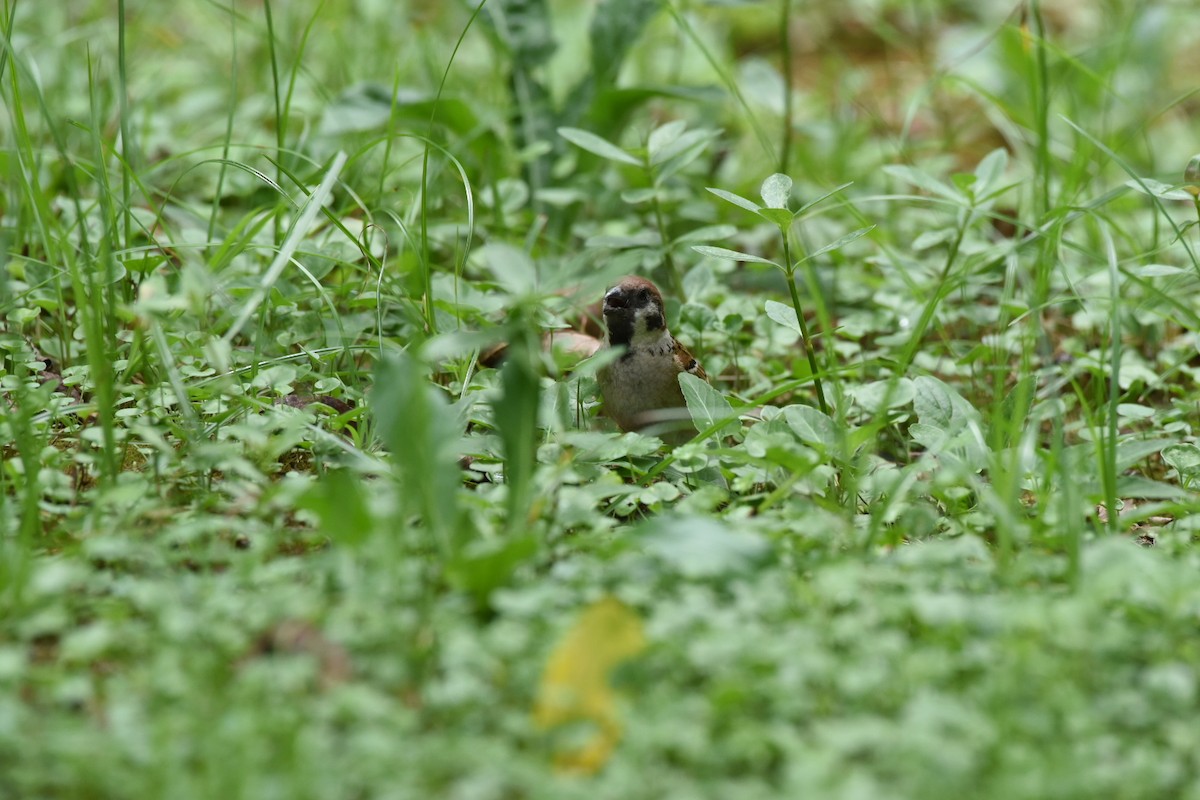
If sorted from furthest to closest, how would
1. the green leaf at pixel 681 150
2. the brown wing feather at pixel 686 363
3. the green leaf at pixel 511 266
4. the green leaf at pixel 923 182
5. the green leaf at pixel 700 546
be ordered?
the green leaf at pixel 681 150
the brown wing feather at pixel 686 363
the green leaf at pixel 923 182
the green leaf at pixel 511 266
the green leaf at pixel 700 546

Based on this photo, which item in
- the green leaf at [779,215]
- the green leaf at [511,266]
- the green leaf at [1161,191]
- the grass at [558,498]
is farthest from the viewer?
the green leaf at [1161,191]

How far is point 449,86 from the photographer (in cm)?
530

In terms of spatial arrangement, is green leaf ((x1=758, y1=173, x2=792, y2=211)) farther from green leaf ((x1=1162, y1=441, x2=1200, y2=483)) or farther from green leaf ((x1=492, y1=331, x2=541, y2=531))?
green leaf ((x1=1162, y1=441, x2=1200, y2=483))

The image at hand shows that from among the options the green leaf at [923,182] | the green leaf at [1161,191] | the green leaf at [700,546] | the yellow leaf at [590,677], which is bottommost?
the yellow leaf at [590,677]

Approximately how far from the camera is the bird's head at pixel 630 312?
3.46 m

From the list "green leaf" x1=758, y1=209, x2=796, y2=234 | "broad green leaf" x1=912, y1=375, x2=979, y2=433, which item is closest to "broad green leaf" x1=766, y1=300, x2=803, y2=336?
"green leaf" x1=758, y1=209, x2=796, y2=234

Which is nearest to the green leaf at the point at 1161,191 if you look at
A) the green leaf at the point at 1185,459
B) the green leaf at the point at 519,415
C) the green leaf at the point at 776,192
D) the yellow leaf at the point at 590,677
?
the green leaf at the point at 1185,459

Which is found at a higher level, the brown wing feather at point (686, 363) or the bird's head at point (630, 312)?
the bird's head at point (630, 312)

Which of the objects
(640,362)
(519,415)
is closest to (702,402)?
(640,362)

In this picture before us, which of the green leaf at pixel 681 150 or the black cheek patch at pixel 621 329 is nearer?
the black cheek patch at pixel 621 329

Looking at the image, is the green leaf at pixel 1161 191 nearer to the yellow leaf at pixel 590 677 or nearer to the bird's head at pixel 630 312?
the bird's head at pixel 630 312

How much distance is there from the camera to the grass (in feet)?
5.91

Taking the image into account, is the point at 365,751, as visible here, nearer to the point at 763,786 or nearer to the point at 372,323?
the point at 763,786

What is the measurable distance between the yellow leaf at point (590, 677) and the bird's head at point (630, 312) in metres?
1.53
